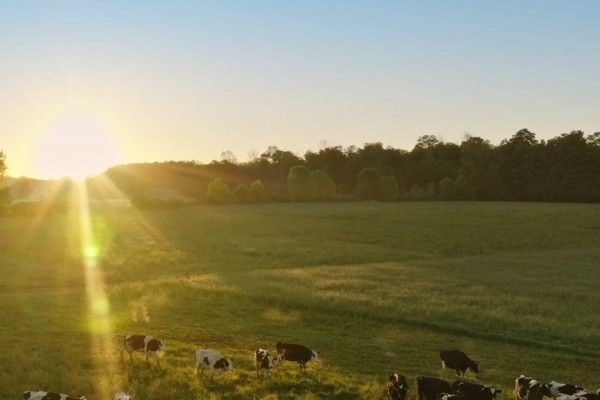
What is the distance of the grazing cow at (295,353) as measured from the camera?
18.6 metres

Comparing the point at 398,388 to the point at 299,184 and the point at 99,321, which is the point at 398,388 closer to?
the point at 99,321

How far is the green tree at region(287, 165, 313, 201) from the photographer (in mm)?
139125

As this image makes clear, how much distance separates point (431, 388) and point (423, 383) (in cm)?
23

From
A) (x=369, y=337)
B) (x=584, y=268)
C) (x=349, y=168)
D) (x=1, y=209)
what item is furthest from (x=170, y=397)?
(x=349, y=168)

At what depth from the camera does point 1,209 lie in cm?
9350

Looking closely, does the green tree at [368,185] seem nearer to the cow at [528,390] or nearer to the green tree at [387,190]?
the green tree at [387,190]

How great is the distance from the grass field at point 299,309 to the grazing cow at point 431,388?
1.10 m

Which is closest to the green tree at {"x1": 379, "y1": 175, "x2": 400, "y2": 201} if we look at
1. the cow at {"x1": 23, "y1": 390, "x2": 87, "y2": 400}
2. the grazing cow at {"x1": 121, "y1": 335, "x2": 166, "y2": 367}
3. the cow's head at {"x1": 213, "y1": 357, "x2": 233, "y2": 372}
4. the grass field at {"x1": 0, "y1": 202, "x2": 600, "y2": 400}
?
the grass field at {"x1": 0, "y1": 202, "x2": 600, "y2": 400}

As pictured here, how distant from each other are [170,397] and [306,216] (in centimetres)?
7971

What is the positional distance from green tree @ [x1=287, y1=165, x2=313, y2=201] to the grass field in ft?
224

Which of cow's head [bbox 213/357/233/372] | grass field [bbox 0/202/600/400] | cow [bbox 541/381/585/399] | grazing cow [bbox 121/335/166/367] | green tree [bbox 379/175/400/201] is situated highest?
green tree [bbox 379/175/400/201]

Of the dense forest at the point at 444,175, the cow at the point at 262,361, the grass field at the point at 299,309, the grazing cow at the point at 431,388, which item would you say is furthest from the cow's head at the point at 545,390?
the dense forest at the point at 444,175

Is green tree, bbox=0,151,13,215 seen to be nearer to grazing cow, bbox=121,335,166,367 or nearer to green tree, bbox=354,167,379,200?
green tree, bbox=354,167,379,200

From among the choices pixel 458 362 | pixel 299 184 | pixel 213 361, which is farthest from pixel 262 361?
pixel 299 184
